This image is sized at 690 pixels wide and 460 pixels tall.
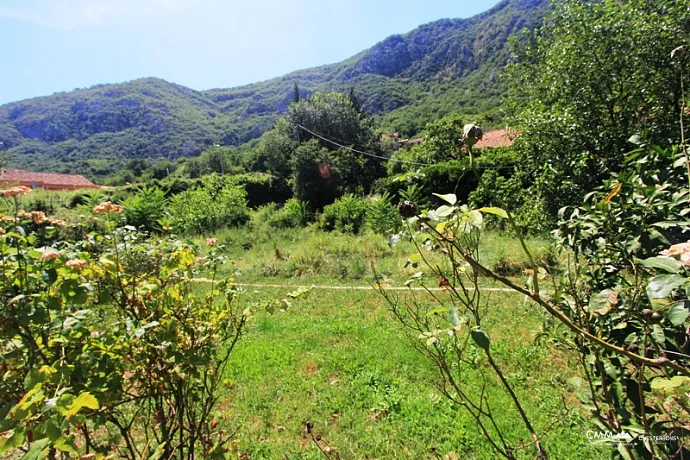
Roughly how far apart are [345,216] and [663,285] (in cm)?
1218

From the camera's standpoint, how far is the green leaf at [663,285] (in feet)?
1.62

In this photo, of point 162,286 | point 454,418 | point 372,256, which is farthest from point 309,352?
point 372,256

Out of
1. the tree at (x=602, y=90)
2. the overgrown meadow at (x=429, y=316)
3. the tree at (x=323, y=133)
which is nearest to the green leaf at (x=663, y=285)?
the overgrown meadow at (x=429, y=316)

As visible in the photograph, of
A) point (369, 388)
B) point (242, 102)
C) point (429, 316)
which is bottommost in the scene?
point (369, 388)

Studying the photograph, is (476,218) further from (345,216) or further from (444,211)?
(345,216)

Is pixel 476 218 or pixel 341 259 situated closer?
pixel 476 218

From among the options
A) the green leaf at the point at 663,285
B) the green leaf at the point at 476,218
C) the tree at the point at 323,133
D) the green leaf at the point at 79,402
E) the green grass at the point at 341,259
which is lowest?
the green grass at the point at 341,259

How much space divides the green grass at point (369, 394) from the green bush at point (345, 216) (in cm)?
793

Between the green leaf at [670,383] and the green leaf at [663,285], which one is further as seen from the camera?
the green leaf at [670,383]

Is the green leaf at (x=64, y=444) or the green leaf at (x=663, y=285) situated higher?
the green leaf at (x=663, y=285)

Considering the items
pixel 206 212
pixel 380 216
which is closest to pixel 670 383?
pixel 380 216

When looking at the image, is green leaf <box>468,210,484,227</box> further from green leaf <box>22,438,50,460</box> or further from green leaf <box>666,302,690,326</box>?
green leaf <box>22,438,50,460</box>

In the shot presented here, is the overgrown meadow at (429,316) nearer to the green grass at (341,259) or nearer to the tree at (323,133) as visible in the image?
the green grass at (341,259)

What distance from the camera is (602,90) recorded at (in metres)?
5.69
